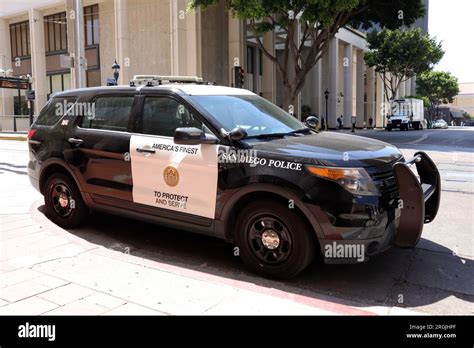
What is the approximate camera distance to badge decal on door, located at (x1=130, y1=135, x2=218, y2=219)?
4832mm

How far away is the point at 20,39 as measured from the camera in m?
45.4

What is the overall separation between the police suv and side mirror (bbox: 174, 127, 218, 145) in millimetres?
10

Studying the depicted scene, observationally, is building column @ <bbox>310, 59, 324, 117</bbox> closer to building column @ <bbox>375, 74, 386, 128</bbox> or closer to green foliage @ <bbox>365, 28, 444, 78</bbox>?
green foliage @ <bbox>365, 28, 444, 78</bbox>

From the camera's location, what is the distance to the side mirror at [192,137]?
465 centimetres

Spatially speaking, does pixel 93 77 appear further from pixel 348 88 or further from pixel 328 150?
pixel 328 150

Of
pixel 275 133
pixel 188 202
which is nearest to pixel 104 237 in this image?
pixel 188 202

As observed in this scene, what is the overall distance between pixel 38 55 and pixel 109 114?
1557 inches

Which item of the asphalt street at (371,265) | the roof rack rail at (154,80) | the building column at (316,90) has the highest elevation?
the building column at (316,90)

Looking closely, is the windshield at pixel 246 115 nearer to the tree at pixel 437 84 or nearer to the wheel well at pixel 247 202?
the wheel well at pixel 247 202

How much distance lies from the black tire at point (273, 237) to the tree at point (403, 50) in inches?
1739

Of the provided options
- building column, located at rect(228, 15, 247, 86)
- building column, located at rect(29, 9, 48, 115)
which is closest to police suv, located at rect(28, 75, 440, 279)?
building column, located at rect(228, 15, 247, 86)

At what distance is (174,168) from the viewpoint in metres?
5.05

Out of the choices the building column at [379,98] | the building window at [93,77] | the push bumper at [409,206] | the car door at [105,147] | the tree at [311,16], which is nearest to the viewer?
the push bumper at [409,206]

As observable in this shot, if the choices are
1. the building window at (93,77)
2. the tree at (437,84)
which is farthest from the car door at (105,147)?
the tree at (437,84)
